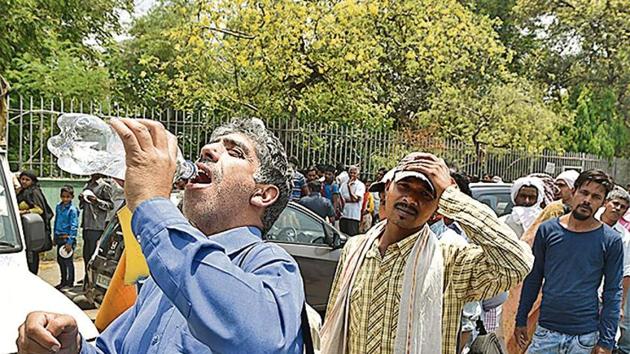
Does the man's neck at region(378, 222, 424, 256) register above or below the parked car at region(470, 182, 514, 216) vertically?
above

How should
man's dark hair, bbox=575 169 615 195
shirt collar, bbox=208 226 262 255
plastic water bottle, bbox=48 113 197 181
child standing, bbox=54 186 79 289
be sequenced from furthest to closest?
child standing, bbox=54 186 79 289 → man's dark hair, bbox=575 169 615 195 → plastic water bottle, bbox=48 113 197 181 → shirt collar, bbox=208 226 262 255

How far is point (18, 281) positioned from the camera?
14.0 ft

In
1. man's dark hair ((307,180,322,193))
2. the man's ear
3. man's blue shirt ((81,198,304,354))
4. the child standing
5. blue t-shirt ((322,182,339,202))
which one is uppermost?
the man's ear

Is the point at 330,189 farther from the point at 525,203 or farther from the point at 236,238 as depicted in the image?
the point at 236,238

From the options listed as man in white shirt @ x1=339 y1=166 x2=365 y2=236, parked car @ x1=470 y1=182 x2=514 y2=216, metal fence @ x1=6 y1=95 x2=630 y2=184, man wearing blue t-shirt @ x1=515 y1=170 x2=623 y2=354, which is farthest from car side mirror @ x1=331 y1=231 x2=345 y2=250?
man in white shirt @ x1=339 y1=166 x2=365 y2=236

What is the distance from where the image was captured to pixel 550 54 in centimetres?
2992

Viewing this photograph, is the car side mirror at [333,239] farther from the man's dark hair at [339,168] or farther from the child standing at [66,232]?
the man's dark hair at [339,168]

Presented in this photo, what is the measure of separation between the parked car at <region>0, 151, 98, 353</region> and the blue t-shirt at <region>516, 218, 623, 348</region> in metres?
2.92

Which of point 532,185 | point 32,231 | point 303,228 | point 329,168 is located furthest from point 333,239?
point 329,168

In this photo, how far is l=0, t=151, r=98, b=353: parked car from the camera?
3565 millimetres

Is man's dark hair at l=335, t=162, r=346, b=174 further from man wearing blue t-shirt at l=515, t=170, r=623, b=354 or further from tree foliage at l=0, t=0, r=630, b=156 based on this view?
man wearing blue t-shirt at l=515, t=170, r=623, b=354

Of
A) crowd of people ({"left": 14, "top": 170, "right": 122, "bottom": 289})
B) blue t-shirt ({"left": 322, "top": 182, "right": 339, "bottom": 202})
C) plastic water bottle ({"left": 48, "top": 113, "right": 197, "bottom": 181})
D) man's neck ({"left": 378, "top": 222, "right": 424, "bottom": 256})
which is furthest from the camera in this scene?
blue t-shirt ({"left": 322, "top": 182, "right": 339, "bottom": 202})

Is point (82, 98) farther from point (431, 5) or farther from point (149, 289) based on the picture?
point (149, 289)

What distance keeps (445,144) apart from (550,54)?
1339 centimetres
